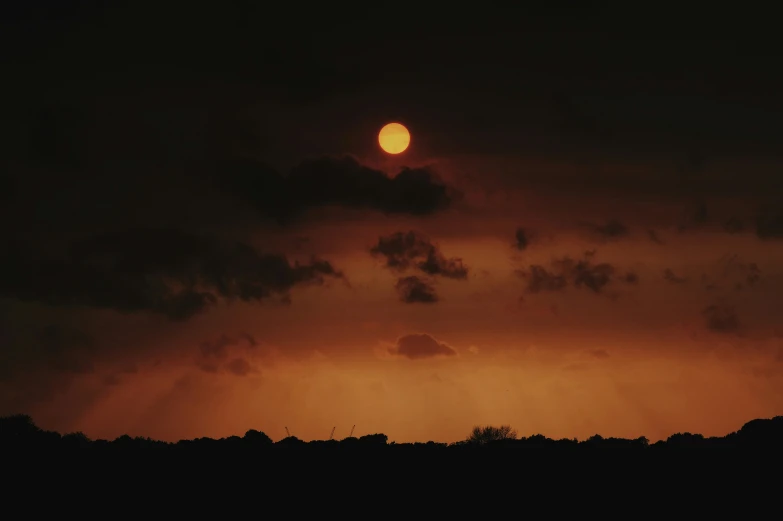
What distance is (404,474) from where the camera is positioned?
10506 centimetres

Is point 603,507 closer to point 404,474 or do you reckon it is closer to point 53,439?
point 404,474

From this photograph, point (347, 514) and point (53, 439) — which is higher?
point (53, 439)

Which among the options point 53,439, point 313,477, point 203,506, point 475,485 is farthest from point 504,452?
point 53,439

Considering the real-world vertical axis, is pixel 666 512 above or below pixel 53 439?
below

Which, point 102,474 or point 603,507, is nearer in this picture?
point 603,507

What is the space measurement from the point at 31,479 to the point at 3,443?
10701 millimetres

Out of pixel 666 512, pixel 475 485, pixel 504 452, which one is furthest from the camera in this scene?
pixel 504 452

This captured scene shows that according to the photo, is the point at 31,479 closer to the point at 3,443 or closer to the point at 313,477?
the point at 3,443

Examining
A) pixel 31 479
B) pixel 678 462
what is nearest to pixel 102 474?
pixel 31 479

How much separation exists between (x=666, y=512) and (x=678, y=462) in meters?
10.4

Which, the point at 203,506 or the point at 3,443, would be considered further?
the point at 3,443

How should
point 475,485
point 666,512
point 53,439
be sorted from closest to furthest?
point 666,512 → point 475,485 → point 53,439

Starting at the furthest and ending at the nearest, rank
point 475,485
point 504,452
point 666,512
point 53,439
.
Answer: point 53,439, point 504,452, point 475,485, point 666,512

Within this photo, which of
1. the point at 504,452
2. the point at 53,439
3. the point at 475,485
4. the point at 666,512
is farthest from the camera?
the point at 53,439
